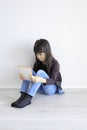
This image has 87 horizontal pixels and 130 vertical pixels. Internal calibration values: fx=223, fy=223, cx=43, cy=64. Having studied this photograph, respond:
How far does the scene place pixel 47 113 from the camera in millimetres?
1717

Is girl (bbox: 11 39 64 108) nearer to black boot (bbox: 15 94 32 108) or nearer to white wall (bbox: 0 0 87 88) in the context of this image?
black boot (bbox: 15 94 32 108)

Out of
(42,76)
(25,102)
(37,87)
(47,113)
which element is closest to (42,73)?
(42,76)

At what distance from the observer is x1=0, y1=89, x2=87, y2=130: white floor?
1587 mm

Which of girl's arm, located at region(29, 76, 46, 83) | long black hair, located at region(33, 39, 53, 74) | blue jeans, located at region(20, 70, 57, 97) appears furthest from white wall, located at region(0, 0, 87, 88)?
girl's arm, located at region(29, 76, 46, 83)

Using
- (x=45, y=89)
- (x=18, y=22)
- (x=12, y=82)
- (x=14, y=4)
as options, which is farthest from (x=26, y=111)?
(x=14, y=4)

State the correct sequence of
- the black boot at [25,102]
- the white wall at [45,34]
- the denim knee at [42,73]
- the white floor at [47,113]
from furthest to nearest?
1. the white wall at [45,34]
2. the denim knee at [42,73]
3. the black boot at [25,102]
4. the white floor at [47,113]

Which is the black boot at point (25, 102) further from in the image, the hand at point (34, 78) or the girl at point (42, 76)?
the hand at point (34, 78)

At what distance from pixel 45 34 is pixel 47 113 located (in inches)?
32.5

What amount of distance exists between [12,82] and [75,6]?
983mm

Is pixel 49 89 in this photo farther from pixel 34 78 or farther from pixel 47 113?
pixel 47 113

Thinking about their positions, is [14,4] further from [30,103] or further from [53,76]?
[30,103]

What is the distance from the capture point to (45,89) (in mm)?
2070

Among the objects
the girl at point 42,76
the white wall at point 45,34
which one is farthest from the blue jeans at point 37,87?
the white wall at point 45,34

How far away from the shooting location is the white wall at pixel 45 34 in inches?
84.4
